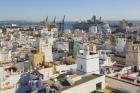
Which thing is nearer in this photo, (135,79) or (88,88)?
(88,88)

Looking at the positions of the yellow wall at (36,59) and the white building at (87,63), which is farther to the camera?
the yellow wall at (36,59)

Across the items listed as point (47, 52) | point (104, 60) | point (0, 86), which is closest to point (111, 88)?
point (0, 86)

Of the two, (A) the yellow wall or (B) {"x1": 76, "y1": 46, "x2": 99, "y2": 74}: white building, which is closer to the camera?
(B) {"x1": 76, "y1": 46, "x2": 99, "y2": 74}: white building

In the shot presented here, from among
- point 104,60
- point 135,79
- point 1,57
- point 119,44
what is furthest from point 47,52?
point 135,79

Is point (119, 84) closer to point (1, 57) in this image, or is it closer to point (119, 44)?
point (1, 57)

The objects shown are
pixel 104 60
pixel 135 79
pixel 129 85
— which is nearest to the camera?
pixel 129 85

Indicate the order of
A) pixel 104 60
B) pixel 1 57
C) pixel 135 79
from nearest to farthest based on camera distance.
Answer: pixel 135 79
pixel 104 60
pixel 1 57

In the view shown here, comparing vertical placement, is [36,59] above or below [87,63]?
below

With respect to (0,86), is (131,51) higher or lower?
higher

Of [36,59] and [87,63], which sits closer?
[87,63]
